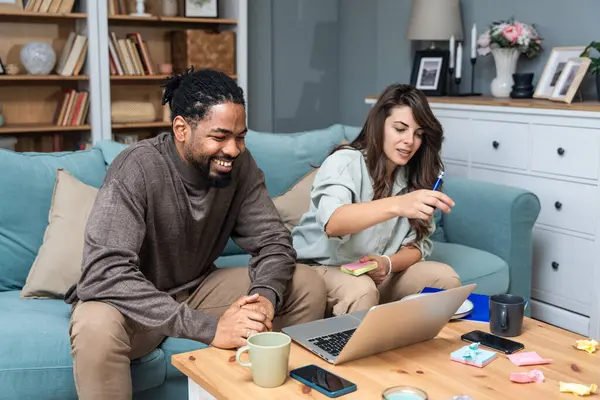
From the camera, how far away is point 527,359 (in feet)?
4.86

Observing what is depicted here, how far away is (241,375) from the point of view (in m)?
1.39

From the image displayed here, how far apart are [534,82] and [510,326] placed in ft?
7.20

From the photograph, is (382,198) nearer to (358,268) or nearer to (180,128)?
(358,268)

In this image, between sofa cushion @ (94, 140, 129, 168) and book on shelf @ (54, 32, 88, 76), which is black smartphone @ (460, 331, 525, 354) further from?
book on shelf @ (54, 32, 88, 76)

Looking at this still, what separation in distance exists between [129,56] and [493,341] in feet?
9.80

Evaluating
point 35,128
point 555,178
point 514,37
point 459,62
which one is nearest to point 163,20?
point 35,128

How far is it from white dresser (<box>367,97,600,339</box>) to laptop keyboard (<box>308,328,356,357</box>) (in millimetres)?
1624

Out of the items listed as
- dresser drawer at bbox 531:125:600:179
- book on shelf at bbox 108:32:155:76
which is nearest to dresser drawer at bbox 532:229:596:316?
dresser drawer at bbox 531:125:600:179

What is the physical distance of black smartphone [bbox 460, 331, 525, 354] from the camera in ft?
5.05

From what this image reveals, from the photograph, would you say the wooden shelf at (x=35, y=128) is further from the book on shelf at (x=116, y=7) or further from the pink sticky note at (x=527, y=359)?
the pink sticky note at (x=527, y=359)

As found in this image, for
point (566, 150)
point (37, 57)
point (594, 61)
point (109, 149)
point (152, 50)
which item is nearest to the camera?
point (109, 149)

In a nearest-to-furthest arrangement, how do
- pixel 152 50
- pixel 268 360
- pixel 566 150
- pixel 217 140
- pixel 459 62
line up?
pixel 268 360, pixel 217 140, pixel 566 150, pixel 459 62, pixel 152 50

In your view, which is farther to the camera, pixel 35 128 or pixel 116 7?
pixel 116 7

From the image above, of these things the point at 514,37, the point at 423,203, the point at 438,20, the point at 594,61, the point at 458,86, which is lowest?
the point at 423,203
